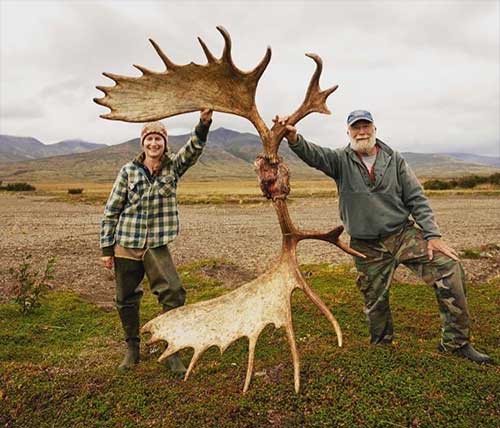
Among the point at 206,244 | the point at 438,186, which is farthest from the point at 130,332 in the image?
the point at 438,186

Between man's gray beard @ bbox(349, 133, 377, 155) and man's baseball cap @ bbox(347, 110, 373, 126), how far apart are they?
0.68ft

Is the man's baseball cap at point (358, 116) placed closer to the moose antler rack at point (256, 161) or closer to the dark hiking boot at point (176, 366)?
the moose antler rack at point (256, 161)

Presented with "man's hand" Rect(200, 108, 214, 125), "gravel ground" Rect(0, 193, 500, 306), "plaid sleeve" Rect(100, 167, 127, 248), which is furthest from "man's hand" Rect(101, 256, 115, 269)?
"gravel ground" Rect(0, 193, 500, 306)

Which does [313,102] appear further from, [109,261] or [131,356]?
[131,356]

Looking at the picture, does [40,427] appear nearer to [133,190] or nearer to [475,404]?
[133,190]

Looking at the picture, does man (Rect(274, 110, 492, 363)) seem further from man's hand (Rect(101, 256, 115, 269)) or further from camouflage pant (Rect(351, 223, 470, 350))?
man's hand (Rect(101, 256, 115, 269))

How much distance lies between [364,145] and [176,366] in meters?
3.49

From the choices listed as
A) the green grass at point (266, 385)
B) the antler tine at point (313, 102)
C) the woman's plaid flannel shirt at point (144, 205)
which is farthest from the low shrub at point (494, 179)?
the woman's plaid flannel shirt at point (144, 205)

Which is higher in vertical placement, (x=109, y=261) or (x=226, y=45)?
(x=226, y=45)

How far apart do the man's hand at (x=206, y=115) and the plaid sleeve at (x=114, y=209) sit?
3.81 feet

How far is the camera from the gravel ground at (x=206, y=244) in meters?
11.2

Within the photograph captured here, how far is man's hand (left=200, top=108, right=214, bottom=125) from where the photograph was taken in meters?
5.08

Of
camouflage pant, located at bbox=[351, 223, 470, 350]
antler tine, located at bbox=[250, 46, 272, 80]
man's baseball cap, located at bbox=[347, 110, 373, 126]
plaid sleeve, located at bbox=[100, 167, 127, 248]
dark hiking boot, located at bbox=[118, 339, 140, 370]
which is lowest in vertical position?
dark hiking boot, located at bbox=[118, 339, 140, 370]

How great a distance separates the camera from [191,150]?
213 inches
